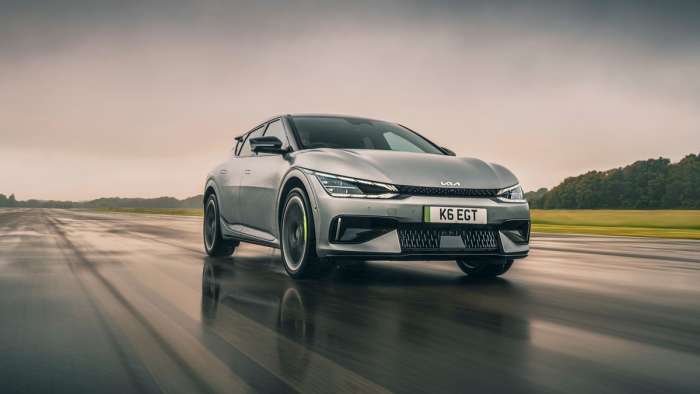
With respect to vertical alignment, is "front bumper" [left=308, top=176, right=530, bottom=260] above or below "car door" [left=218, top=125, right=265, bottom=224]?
below

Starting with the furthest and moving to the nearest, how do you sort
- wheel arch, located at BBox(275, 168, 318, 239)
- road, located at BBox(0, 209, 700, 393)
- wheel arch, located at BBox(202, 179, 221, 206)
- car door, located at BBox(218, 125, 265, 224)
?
wheel arch, located at BBox(202, 179, 221, 206), car door, located at BBox(218, 125, 265, 224), wheel arch, located at BBox(275, 168, 318, 239), road, located at BBox(0, 209, 700, 393)

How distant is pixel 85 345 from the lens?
3.71 metres

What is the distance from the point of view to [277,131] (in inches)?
314

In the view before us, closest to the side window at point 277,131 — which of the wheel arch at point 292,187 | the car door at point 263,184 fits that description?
the car door at point 263,184

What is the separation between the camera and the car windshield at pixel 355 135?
741cm

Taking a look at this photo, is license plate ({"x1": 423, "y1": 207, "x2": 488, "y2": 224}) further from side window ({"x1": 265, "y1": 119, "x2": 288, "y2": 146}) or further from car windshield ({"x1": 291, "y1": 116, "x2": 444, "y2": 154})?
side window ({"x1": 265, "y1": 119, "x2": 288, "y2": 146})

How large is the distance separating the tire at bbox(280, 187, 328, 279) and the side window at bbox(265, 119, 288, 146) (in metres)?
0.97

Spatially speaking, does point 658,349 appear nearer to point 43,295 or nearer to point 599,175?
point 43,295

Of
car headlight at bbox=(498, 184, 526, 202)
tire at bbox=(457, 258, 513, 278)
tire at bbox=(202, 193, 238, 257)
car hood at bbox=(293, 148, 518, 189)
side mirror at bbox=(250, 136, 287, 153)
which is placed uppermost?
side mirror at bbox=(250, 136, 287, 153)

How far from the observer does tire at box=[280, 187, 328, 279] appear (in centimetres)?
630

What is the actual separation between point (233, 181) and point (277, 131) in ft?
3.15

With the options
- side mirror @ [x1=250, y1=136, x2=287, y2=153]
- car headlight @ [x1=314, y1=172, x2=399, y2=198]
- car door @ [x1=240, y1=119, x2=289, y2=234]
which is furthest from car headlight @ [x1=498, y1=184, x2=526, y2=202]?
side mirror @ [x1=250, y1=136, x2=287, y2=153]

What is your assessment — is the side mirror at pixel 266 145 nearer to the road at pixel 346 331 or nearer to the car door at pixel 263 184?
the car door at pixel 263 184

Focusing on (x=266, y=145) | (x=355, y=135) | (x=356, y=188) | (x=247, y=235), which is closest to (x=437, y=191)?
(x=356, y=188)
